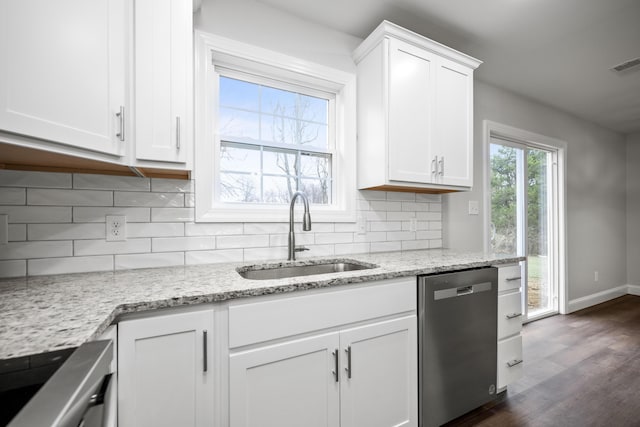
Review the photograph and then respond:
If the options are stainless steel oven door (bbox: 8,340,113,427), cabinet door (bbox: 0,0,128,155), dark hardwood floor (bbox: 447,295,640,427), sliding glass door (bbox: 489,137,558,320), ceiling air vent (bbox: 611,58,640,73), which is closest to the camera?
stainless steel oven door (bbox: 8,340,113,427)

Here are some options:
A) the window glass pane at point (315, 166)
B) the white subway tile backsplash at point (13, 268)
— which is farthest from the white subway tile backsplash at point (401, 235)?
the white subway tile backsplash at point (13, 268)

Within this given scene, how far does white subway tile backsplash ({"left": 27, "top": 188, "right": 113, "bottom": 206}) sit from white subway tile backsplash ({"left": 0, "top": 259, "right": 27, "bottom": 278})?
10.2 inches

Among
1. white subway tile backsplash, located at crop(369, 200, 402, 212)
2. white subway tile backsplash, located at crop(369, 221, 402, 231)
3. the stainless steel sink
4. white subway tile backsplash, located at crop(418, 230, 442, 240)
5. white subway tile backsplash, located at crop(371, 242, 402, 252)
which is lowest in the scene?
the stainless steel sink

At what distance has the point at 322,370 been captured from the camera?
1250 millimetres

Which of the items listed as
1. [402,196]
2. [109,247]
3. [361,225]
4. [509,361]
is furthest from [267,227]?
[509,361]

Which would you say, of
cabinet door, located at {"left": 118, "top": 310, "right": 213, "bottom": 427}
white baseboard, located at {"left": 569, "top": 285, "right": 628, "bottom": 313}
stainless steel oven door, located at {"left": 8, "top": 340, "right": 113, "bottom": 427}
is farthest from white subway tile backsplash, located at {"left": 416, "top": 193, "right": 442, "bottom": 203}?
white baseboard, located at {"left": 569, "top": 285, "right": 628, "bottom": 313}

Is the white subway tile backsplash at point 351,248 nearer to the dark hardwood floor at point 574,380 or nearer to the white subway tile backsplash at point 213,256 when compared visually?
the white subway tile backsplash at point 213,256

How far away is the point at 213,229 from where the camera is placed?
169cm

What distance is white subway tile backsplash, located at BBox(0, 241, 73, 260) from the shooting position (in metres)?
1.27

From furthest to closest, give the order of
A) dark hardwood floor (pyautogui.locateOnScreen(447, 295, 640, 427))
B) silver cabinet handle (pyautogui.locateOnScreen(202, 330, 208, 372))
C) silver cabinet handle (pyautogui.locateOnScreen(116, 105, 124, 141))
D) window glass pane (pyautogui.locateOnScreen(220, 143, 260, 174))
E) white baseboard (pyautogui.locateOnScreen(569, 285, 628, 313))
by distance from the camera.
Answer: white baseboard (pyautogui.locateOnScreen(569, 285, 628, 313)) < window glass pane (pyautogui.locateOnScreen(220, 143, 260, 174)) < dark hardwood floor (pyautogui.locateOnScreen(447, 295, 640, 427)) < silver cabinet handle (pyautogui.locateOnScreen(116, 105, 124, 141)) < silver cabinet handle (pyautogui.locateOnScreen(202, 330, 208, 372))

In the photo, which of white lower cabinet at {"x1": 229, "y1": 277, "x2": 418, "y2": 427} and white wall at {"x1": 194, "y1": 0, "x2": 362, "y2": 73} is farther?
white wall at {"x1": 194, "y1": 0, "x2": 362, "y2": 73}

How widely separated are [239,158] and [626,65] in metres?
3.37

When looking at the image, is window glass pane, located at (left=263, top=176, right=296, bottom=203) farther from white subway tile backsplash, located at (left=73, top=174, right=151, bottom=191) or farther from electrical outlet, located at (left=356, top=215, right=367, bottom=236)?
white subway tile backsplash, located at (left=73, top=174, right=151, bottom=191)

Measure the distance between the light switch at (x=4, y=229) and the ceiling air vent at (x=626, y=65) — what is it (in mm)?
4334
